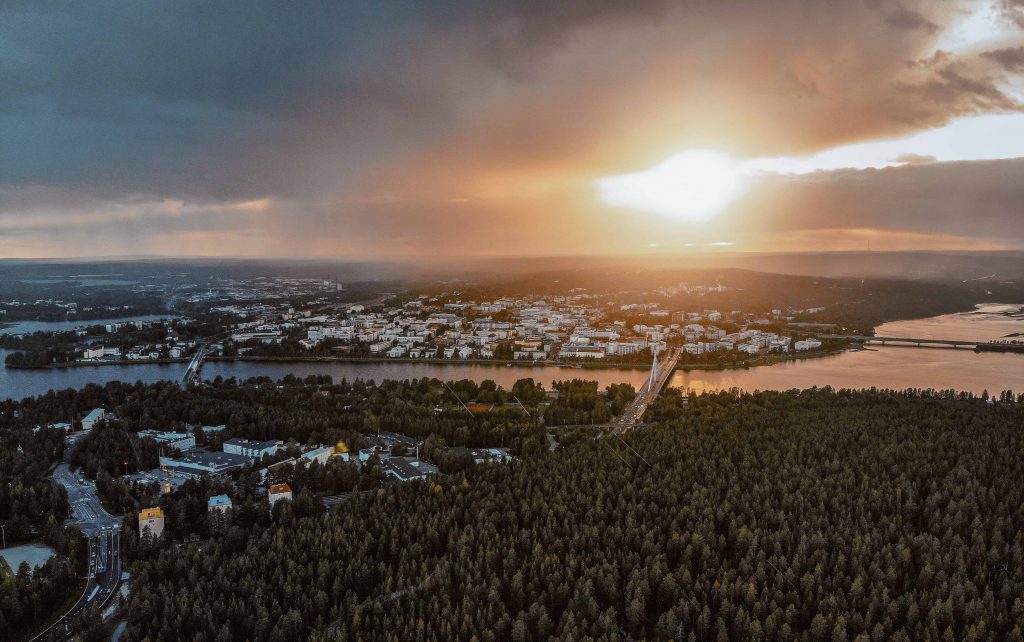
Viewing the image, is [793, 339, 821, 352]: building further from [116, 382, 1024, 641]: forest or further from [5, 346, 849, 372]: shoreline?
[116, 382, 1024, 641]: forest

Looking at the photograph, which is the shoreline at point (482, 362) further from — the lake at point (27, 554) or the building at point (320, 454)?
the lake at point (27, 554)

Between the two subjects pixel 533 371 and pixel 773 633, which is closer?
pixel 773 633

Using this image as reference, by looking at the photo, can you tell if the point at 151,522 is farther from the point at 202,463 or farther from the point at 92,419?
the point at 92,419

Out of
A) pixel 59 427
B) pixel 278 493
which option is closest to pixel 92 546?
pixel 278 493

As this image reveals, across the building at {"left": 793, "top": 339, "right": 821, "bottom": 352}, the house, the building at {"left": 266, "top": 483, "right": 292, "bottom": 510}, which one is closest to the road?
the building at {"left": 266, "top": 483, "right": 292, "bottom": 510}

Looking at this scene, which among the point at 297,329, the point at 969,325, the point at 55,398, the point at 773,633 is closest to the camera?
the point at 773,633

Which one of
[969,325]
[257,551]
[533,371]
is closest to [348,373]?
[533,371]

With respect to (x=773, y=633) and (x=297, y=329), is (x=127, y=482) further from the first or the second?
(x=297, y=329)

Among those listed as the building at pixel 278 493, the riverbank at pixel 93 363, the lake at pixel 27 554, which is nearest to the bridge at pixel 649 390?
the building at pixel 278 493
